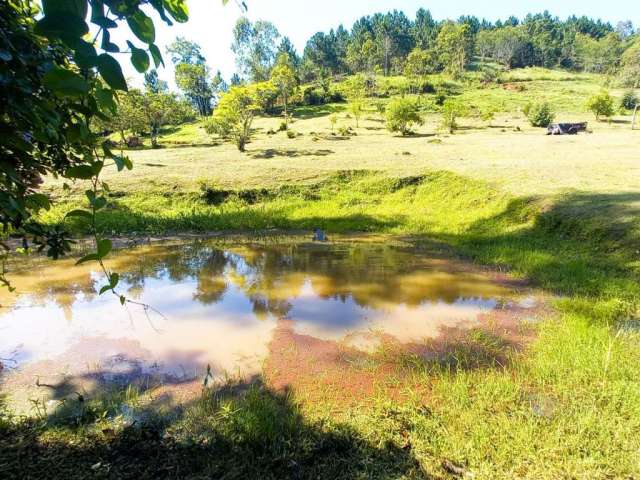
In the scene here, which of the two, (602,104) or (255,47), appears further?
(255,47)

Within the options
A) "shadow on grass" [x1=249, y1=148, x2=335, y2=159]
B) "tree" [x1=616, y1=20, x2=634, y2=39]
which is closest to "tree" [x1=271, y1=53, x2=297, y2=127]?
"shadow on grass" [x1=249, y1=148, x2=335, y2=159]

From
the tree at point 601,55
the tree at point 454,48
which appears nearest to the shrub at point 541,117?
the tree at point 454,48

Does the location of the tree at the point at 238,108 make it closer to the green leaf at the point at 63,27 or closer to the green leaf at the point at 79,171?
the green leaf at the point at 79,171

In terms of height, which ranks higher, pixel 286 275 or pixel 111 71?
pixel 111 71

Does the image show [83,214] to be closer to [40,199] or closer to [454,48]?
[40,199]

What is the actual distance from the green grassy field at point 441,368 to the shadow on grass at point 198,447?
15 mm

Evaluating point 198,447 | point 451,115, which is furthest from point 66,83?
point 451,115

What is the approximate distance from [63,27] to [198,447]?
3.40 meters

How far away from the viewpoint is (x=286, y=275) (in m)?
9.09

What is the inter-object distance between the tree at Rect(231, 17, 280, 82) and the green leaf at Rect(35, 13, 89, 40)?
67.6 metres

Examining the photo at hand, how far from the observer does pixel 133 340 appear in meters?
5.71

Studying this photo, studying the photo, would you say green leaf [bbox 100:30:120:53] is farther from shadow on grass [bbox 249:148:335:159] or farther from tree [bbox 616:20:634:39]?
tree [bbox 616:20:634:39]

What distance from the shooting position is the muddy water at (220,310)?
16.6ft

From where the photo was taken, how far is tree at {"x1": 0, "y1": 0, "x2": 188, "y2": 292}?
833 mm
